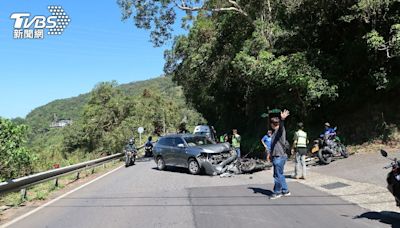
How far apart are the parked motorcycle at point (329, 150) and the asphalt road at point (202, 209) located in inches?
147

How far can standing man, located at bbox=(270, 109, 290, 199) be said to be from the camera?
1070cm

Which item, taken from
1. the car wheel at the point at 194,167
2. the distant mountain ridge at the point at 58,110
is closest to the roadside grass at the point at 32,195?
the car wheel at the point at 194,167

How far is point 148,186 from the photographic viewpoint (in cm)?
1420

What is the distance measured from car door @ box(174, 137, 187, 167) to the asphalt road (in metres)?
4.51

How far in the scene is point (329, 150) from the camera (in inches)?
658

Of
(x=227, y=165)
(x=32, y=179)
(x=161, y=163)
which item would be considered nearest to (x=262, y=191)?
(x=227, y=165)

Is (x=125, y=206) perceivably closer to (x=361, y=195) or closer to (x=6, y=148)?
(x=361, y=195)

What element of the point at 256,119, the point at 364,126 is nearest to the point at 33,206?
the point at 364,126

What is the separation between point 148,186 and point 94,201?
2956mm

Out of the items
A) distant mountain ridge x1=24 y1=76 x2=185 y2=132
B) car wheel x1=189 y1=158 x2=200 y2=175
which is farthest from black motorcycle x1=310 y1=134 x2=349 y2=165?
distant mountain ridge x1=24 y1=76 x2=185 y2=132

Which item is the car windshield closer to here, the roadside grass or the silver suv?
the silver suv

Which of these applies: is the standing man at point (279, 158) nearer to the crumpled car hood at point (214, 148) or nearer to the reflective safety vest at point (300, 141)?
the reflective safety vest at point (300, 141)

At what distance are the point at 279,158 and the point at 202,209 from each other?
251cm

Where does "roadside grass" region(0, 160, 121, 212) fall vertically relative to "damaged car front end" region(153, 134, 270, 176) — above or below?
below
